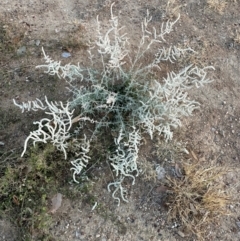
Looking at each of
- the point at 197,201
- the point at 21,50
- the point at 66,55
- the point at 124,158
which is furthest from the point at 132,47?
the point at 197,201

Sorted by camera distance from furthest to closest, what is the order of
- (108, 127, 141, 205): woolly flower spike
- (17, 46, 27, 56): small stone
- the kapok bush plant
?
(17, 46, 27, 56): small stone < the kapok bush plant < (108, 127, 141, 205): woolly flower spike

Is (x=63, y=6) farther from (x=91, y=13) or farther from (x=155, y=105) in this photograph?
(x=155, y=105)

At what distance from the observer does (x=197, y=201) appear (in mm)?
2896

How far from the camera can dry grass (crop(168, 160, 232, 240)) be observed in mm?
2836

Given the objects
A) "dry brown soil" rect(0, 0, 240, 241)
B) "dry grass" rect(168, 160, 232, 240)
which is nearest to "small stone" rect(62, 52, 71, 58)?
"dry brown soil" rect(0, 0, 240, 241)

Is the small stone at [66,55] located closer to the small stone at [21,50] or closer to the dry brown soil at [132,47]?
the dry brown soil at [132,47]

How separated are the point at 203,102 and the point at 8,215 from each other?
171 centimetres

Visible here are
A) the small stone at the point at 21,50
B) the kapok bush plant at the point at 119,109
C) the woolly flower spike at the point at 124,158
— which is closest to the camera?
the woolly flower spike at the point at 124,158

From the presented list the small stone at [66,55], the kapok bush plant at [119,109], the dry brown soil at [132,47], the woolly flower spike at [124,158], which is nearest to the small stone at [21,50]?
the dry brown soil at [132,47]

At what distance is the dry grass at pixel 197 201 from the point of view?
2836 millimetres

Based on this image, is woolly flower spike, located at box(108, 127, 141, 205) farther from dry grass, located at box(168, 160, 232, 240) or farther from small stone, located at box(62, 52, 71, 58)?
small stone, located at box(62, 52, 71, 58)

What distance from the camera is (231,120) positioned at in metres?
3.39

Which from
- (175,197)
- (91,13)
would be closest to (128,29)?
(91,13)

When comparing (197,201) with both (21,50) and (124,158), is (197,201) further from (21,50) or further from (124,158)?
(21,50)
